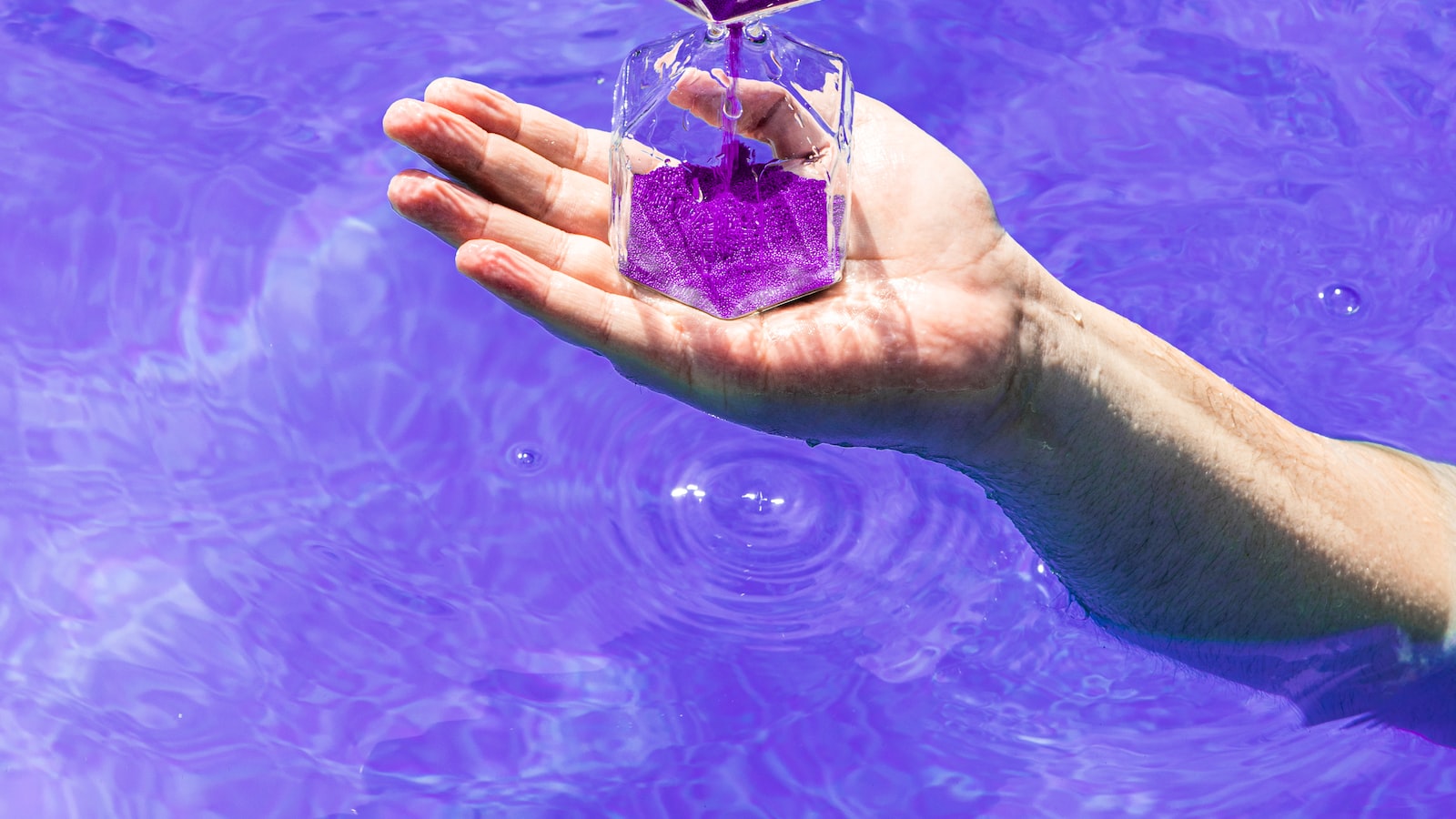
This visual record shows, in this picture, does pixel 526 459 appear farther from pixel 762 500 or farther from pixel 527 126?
pixel 527 126

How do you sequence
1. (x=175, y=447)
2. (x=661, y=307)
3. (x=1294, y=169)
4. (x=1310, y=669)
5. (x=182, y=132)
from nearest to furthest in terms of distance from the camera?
1. (x=661, y=307)
2. (x=1310, y=669)
3. (x=175, y=447)
4. (x=182, y=132)
5. (x=1294, y=169)

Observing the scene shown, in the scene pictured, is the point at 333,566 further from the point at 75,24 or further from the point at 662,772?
the point at 75,24

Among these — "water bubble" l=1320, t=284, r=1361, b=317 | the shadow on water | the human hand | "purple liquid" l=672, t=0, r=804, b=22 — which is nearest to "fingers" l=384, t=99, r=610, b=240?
the human hand

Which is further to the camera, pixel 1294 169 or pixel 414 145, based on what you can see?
pixel 1294 169

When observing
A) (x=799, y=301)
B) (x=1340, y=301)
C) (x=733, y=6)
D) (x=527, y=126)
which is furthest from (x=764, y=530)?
(x=1340, y=301)

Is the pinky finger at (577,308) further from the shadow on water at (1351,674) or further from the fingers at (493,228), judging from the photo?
the shadow on water at (1351,674)

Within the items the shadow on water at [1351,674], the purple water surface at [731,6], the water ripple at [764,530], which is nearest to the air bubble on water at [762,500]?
the water ripple at [764,530]

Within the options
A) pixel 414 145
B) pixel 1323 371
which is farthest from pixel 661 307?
pixel 1323 371

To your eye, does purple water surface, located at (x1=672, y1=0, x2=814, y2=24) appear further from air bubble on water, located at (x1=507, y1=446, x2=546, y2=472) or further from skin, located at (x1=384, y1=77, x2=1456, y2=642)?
air bubble on water, located at (x1=507, y1=446, x2=546, y2=472)
